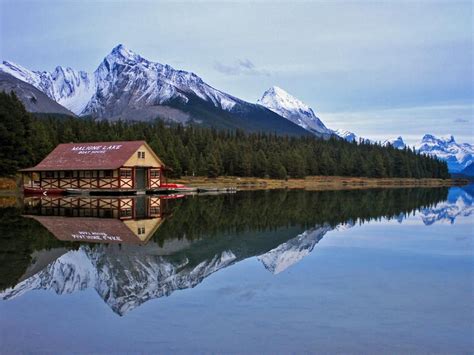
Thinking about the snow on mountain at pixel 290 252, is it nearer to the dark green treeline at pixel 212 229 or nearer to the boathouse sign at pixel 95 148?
the dark green treeline at pixel 212 229

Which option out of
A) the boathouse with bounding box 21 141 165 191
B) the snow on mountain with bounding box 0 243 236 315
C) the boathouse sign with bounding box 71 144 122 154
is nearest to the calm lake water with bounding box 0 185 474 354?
the snow on mountain with bounding box 0 243 236 315

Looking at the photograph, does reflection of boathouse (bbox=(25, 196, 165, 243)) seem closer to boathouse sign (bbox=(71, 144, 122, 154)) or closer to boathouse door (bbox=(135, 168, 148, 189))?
boathouse sign (bbox=(71, 144, 122, 154))

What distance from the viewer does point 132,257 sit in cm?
1875

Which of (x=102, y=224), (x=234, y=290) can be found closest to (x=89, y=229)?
(x=102, y=224)

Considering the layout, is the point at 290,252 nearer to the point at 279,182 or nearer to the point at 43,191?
the point at 43,191

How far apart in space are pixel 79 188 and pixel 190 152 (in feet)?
164

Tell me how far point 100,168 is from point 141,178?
699 centimetres

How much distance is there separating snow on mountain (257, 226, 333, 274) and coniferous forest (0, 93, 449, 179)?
179 feet

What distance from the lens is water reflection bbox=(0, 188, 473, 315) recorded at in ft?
48.8

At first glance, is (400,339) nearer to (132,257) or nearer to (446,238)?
(132,257)

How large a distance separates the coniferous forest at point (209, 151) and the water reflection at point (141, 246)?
37988 millimetres

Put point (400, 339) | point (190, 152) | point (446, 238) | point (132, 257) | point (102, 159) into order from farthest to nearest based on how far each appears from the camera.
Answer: point (190, 152), point (102, 159), point (446, 238), point (132, 257), point (400, 339)

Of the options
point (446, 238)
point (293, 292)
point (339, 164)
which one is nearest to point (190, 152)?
point (339, 164)

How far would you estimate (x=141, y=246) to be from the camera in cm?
2134
